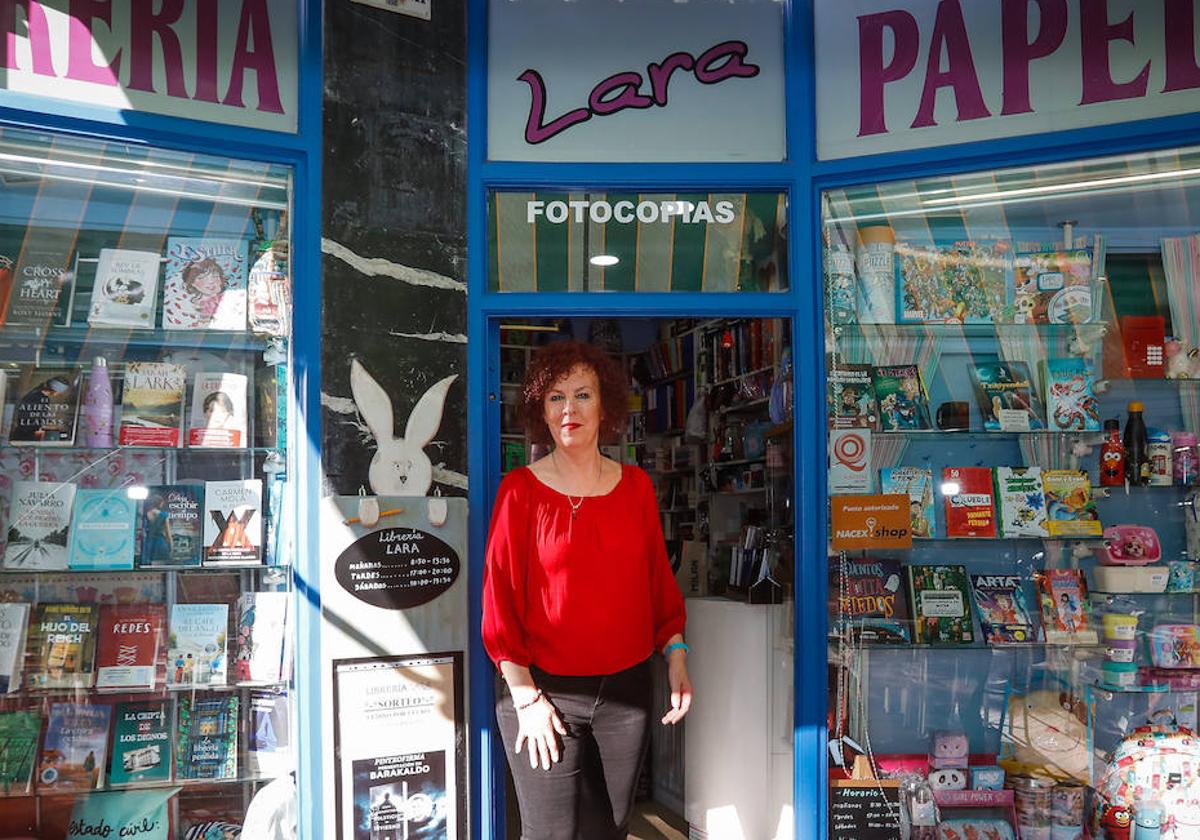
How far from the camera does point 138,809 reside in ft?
11.8

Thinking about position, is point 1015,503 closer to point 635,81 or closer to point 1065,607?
point 1065,607

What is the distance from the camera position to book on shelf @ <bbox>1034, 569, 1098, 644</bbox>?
13.0ft

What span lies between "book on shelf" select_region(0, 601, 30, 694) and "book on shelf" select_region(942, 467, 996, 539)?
3.33 metres

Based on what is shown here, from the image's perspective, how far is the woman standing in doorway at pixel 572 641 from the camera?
3.34m

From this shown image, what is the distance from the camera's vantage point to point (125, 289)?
369 cm

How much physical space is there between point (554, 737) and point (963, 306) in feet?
7.42

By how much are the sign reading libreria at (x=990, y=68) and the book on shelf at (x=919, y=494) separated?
1222mm

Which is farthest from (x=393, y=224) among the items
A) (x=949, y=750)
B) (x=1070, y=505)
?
(x=949, y=750)

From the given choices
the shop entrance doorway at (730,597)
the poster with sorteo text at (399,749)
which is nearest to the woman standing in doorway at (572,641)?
the shop entrance doorway at (730,597)

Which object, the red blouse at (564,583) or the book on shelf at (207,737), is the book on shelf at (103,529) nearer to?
the book on shelf at (207,737)

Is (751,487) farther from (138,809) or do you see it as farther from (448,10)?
(138,809)

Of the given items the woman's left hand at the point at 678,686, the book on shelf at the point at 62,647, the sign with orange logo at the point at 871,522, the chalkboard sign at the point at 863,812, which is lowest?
the chalkboard sign at the point at 863,812

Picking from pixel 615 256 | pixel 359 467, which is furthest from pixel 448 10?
pixel 359 467

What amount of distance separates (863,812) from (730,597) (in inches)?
41.9
